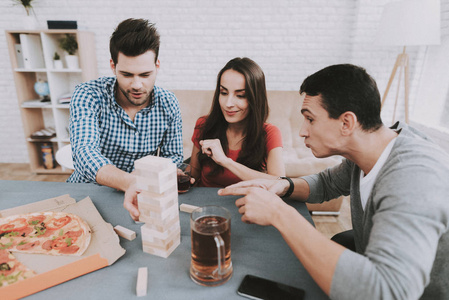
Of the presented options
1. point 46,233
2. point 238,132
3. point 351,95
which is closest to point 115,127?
point 238,132

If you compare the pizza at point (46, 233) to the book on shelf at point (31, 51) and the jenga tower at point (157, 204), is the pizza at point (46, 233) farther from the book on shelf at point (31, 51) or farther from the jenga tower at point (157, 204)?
the book on shelf at point (31, 51)

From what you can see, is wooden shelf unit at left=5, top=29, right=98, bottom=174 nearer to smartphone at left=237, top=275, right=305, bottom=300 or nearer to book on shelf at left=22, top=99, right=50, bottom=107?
book on shelf at left=22, top=99, right=50, bottom=107

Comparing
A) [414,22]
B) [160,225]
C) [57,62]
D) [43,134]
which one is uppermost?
[414,22]

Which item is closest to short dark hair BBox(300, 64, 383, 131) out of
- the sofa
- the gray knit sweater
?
the gray knit sweater

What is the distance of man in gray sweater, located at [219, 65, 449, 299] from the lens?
2.00 feet

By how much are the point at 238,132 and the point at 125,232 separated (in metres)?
1.03

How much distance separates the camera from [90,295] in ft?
2.19

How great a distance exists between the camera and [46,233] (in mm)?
857

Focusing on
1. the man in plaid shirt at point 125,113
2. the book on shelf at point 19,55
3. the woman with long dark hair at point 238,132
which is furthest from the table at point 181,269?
the book on shelf at point 19,55

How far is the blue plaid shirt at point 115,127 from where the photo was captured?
4.72 feet

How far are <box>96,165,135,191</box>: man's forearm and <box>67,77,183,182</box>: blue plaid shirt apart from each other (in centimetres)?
15

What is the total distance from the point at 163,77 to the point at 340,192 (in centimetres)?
292

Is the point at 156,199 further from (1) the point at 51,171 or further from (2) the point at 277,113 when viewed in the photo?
(1) the point at 51,171

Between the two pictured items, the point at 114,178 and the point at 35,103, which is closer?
the point at 114,178
